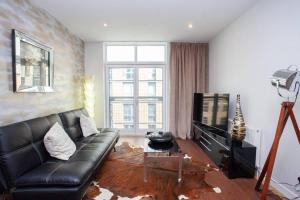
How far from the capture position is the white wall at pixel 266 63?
2.14 metres

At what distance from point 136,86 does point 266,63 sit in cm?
330

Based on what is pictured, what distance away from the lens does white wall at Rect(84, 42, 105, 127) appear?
5020mm

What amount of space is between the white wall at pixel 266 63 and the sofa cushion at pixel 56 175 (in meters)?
2.28

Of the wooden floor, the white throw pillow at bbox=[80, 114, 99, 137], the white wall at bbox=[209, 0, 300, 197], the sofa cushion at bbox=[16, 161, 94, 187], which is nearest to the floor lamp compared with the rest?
the white wall at bbox=[209, 0, 300, 197]

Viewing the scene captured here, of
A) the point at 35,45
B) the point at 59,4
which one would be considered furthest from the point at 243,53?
the point at 35,45

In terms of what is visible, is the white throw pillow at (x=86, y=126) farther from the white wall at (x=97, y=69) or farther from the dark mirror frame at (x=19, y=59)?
the white wall at (x=97, y=69)

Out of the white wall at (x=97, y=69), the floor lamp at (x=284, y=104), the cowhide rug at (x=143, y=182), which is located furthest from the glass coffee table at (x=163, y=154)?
the white wall at (x=97, y=69)

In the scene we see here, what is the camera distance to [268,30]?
254 cm

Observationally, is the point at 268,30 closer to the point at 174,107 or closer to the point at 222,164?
the point at 222,164

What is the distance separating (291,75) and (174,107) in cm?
323

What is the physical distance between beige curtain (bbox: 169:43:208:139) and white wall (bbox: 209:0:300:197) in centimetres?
119

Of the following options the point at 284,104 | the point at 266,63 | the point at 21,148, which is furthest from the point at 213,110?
the point at 21,148

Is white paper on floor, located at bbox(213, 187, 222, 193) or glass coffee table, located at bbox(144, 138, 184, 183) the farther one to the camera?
glass coffee table, located at bbox(144, 138, 184, 183)

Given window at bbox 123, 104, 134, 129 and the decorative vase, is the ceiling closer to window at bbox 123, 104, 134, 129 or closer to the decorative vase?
the decorative vase
